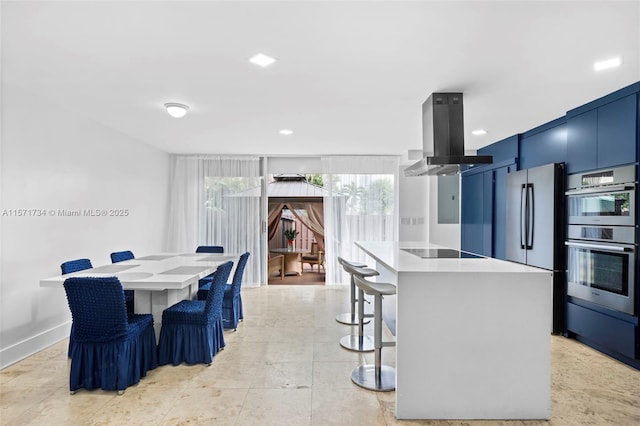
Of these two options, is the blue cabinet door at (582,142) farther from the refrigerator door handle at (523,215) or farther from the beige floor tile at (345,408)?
the beige floor tile at (345,408)

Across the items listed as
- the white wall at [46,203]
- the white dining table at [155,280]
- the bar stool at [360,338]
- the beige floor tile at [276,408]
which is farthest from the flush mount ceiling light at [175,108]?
the beige floor tile at [276,408]

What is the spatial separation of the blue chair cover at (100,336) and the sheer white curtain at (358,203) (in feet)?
14.2

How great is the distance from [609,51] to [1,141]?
15.5 ft

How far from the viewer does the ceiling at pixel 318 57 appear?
6.75 feet

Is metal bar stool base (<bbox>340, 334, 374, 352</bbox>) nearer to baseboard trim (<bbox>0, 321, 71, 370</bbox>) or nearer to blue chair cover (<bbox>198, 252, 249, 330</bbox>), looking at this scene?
blue chair cover (<bbox>198, 252, 249, 330</bbox>)

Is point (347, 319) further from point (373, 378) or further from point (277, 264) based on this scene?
point (277, 264)

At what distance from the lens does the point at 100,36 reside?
233 centimetres

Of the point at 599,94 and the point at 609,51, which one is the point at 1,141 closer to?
the point at 609,51

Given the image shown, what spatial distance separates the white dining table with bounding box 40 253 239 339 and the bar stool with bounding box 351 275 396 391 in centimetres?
146

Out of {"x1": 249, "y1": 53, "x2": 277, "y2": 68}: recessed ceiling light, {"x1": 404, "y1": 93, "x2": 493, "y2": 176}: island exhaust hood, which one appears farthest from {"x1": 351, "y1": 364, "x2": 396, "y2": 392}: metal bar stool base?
{"x1": 249, "y1": 53, "x2": 277, "y2": 68}: recessed ceiling light

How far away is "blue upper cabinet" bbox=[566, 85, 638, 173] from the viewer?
3135 millimetres

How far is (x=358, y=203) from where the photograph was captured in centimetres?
675

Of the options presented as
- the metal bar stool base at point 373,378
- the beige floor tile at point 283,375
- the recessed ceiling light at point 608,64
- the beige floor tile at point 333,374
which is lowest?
the beige floor tile at point 283,375

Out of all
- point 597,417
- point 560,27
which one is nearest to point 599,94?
point 560,27
